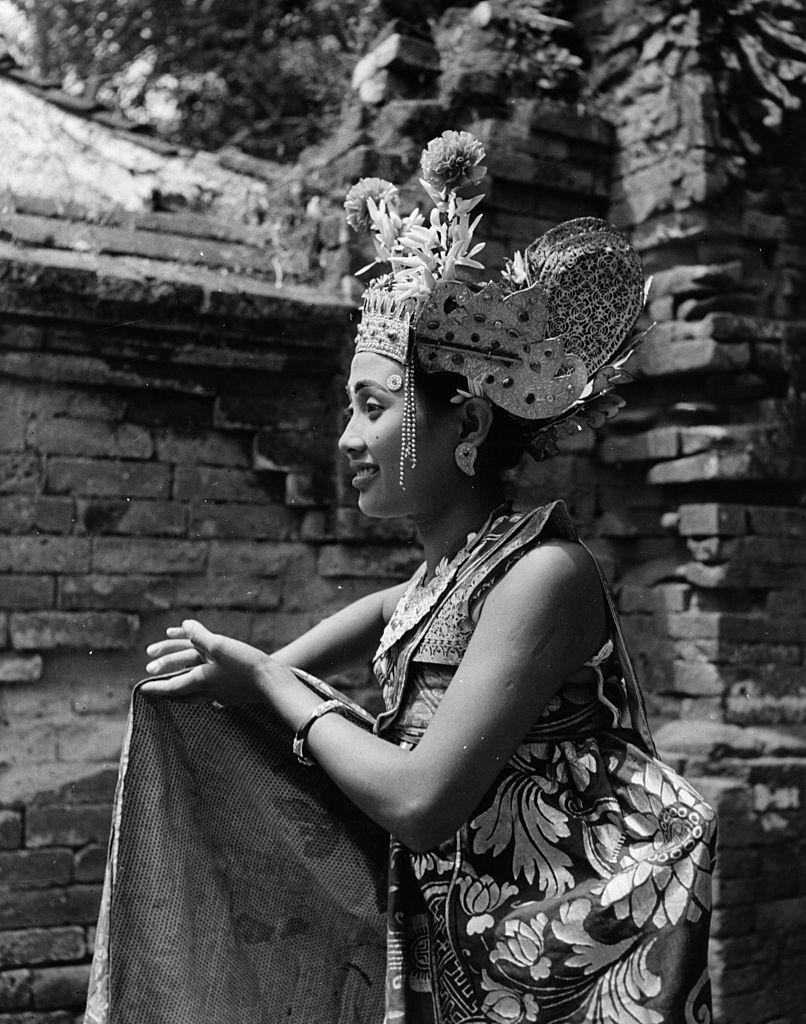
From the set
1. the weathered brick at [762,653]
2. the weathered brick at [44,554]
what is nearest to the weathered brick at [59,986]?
the weathered brick at [44,554]

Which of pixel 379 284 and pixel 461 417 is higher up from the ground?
pixel 379 284

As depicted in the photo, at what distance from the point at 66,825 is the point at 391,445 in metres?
1.97

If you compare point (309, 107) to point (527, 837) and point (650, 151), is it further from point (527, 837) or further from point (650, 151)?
point (527, 837)

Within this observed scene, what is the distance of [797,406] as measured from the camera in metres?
4.38

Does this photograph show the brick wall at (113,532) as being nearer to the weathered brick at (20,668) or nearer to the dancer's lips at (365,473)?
the weathered brick at (20,668)

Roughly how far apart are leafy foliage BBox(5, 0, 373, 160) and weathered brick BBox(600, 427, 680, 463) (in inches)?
201

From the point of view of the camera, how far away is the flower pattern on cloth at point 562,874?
2002 millimetres

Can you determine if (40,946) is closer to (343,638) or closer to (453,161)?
(343,638)

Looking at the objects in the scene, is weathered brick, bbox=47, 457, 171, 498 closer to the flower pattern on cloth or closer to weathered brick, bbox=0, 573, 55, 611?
weathered brick, bbox=0, 573, 55, 611

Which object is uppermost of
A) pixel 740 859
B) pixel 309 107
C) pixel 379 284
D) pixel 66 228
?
pixel 309 107

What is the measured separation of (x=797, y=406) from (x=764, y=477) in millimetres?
316

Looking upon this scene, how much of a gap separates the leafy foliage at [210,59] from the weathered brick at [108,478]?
550 centimetres

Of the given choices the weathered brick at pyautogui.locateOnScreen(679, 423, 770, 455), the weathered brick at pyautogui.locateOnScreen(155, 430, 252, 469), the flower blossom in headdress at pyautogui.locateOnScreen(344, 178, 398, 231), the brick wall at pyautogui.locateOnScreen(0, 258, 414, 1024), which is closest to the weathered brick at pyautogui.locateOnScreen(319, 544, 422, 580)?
the brick wall at pyautogui.locateOnScreen(0, 258, 414, 1024)

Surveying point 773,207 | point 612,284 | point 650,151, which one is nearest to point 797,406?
point 773,207
